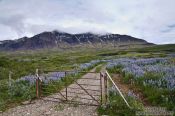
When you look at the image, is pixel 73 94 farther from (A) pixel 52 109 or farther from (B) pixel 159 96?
(B) pixel 159 96

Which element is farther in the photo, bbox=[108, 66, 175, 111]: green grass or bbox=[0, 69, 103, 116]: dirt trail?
bbox=[0, 69, 103, 116]: dirt trail

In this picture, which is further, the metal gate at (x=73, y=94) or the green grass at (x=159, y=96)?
the metal gate at (x=73, y=94)

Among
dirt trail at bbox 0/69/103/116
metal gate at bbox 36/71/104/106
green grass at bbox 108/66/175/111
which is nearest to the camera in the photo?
green grass at bbox 108/66/175/111

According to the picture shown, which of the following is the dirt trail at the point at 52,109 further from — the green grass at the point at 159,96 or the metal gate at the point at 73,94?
the green grass at the point at 159,96

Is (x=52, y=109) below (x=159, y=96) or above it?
below

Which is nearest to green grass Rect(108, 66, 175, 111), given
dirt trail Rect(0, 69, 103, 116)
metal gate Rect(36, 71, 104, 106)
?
metal gate Rect(36, 71, 104, 106)

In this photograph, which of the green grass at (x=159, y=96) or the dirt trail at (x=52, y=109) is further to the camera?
the dirt trail at (x=52, y=109)

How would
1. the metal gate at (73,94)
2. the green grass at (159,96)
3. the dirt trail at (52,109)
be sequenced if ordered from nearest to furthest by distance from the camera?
the green grass at (159,96) < the dirt trail at (52,109) < the metal gate at (73,94)

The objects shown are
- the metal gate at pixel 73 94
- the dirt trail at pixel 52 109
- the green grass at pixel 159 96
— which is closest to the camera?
the green grass at pixel 159 96

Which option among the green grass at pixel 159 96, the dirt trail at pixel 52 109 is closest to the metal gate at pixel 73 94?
the dirt trail at pixel 52 109

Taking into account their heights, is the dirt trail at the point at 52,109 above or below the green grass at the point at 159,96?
below

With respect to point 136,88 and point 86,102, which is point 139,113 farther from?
point 136,88

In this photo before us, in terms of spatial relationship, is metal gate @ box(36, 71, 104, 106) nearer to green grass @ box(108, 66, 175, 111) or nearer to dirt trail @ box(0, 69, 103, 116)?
dirt trail @ box(0, 69, 103, 116)

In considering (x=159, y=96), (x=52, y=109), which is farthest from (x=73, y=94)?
(x=159, y=96)
